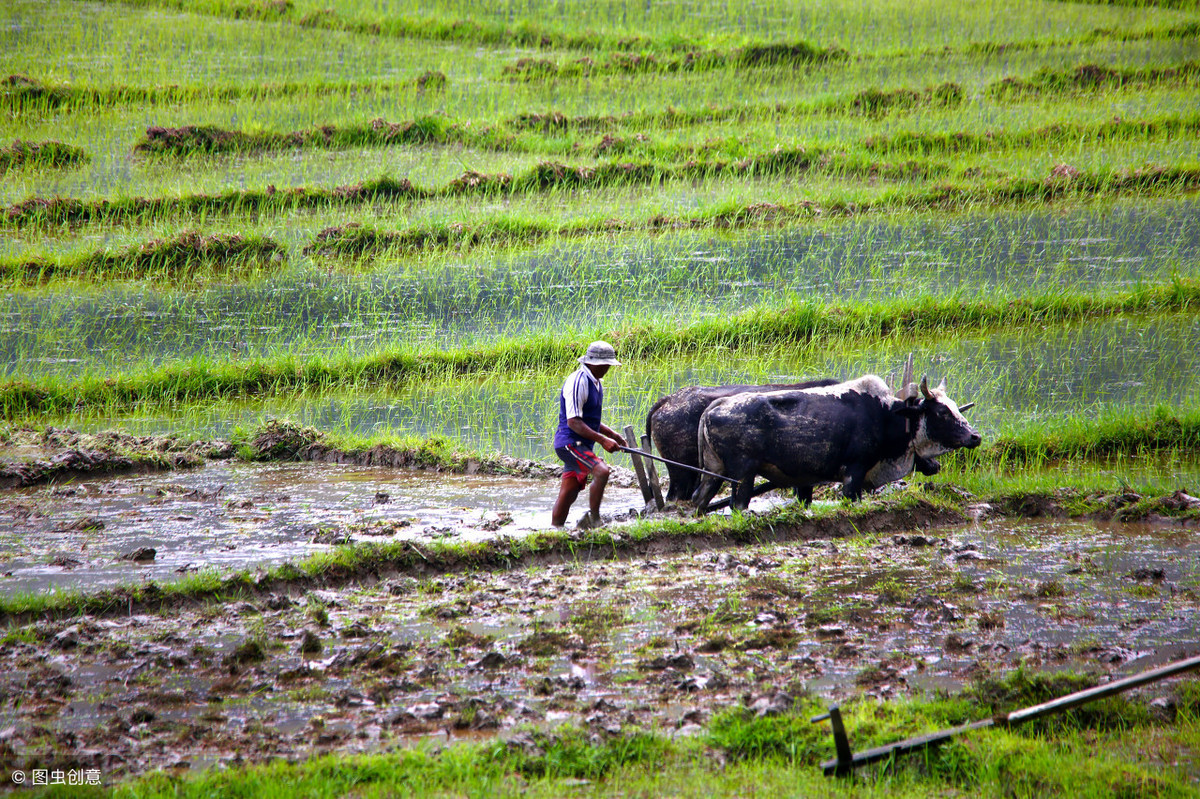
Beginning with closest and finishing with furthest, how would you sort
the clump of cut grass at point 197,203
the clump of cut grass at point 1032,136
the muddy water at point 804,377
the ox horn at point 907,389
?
the ox horn at point 907,389 < the muddy water at point 804,377 < the clump of cut grass at point 197,203 < the clump of cut grass at point 1032,136

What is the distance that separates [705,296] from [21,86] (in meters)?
11.7

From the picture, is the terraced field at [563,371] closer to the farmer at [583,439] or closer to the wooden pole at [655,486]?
the wooden pole at [655,486]

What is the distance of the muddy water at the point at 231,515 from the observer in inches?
240

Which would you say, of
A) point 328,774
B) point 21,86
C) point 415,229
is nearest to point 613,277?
point 415,229

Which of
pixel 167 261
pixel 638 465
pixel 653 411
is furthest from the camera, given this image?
pixel 167 261

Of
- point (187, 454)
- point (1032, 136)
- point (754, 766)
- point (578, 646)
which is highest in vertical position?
point (1032, 136)

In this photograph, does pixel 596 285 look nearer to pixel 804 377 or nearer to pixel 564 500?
pixel 804 377

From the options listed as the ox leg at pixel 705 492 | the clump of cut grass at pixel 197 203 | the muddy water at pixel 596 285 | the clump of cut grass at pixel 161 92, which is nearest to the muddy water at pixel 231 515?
the ox leg at pixel 705 492

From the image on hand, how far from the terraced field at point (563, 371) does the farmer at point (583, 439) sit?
353mm

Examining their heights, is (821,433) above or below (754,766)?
above

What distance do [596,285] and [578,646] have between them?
6.99 meters

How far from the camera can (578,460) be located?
22.8ft

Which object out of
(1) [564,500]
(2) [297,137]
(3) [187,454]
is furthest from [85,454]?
(2) [297,137]

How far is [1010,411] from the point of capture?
8.37 m
